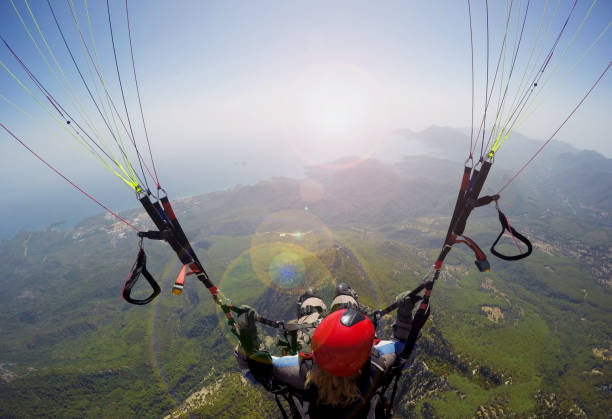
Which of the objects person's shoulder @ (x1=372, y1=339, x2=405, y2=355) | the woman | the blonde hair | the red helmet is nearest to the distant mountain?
the woman

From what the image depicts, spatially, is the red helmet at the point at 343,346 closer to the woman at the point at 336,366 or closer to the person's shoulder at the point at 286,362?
the woman at the point at 336,366

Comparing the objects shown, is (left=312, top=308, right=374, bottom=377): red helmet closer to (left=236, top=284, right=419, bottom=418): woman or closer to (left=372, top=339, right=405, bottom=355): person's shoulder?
(left=236, top=284, right=419, bottom=418): woman

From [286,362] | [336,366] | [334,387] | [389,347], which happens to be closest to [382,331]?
[389,347]

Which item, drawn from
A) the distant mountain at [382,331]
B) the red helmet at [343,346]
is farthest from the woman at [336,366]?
the distant mountain at [382,331]

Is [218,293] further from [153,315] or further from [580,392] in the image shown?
[153,315]

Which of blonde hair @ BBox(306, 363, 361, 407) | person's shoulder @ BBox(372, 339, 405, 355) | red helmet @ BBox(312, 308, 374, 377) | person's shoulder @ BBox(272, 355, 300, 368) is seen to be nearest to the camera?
red helmet @ BBox(312, 308, 374, 377)

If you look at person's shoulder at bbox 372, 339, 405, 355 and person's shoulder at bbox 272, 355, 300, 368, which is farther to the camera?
person's shoulder at bbox 372, 339, 405, 355

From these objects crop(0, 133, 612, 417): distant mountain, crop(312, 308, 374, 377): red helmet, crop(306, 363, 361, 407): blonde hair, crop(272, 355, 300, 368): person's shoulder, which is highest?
crop(312, 308, 374, 377): red helmet
